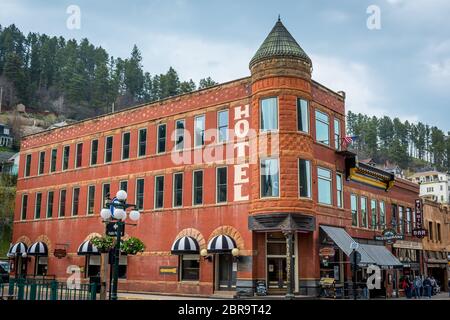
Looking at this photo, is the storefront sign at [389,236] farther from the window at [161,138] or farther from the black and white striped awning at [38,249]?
the black and white striped awning at [38,249]

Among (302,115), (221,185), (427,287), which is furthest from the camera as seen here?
(427,287)

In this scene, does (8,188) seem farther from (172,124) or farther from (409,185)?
(409,185)

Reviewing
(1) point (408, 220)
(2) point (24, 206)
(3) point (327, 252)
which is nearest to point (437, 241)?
(1) point (408, 220)

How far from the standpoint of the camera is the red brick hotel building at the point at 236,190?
31.0 m

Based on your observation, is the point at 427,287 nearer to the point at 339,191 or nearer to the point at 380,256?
the point at 380,256

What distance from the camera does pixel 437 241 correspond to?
5153 cm

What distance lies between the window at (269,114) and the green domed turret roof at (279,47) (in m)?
2.63

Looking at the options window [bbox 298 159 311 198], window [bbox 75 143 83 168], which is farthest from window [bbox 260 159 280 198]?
window [bbox 75 143 83 168]

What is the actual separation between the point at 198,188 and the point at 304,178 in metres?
7.42

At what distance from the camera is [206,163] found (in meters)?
34.7

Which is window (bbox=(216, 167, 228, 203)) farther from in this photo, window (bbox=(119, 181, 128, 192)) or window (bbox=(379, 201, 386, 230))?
window (bbox=(379, 201, 386, 230))

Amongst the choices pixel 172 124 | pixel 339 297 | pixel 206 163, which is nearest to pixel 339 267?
pixel 339 297

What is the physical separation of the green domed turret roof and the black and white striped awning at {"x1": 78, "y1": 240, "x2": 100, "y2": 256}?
686 inches
